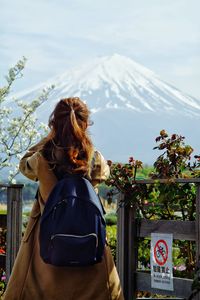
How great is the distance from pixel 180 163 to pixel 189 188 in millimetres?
229

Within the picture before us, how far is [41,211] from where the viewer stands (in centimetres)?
510

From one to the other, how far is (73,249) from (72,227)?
0.14 meters

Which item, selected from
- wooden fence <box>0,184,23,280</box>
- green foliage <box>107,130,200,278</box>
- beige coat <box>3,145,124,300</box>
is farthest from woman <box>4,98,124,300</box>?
wooden fence <box>0,184,23,280</box>

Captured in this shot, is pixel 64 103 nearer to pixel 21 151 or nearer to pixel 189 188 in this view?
pixel 189 188

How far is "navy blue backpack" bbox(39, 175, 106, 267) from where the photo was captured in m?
4.88

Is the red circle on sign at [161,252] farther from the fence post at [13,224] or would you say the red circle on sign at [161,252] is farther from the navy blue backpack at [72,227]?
the fence post at [13,224]

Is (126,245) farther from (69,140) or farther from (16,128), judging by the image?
(16,128)

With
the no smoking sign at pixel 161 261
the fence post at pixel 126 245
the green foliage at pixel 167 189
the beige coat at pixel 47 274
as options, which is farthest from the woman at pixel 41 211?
the fence post at pixel 126 245

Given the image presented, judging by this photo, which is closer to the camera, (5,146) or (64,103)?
(64,103)

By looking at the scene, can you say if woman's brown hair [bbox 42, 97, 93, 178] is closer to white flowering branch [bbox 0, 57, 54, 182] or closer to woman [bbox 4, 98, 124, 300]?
woman [bbox 4, 98, 124, 300]

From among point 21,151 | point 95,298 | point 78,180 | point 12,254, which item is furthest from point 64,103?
point 21,151

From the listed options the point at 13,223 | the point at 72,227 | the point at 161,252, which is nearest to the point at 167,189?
the point at 161,252

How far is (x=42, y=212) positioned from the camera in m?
5.04

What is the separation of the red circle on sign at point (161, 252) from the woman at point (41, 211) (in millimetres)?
853
